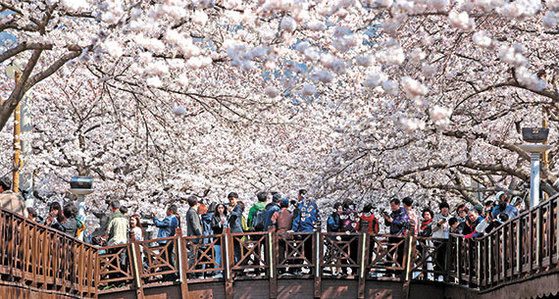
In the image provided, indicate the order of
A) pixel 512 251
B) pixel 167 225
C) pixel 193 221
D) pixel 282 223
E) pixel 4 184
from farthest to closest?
pixel 282 223
pixel 167 225
pixel 193 221
pixel 512 251
pixel 4 184

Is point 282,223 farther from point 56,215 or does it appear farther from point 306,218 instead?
point 56,215

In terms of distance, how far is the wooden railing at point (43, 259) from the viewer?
11.3 meters

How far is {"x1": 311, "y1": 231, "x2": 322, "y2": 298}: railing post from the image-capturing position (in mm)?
18991

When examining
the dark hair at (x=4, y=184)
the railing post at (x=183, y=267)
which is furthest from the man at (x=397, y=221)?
the dark hair at (x=4, y=184)

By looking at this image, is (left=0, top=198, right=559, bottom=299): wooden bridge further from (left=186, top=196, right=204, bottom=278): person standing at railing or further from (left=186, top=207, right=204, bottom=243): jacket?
(left=186, top=207, right=204, bottom=243): jacket

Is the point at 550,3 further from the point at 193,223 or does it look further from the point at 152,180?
the point at 152,180

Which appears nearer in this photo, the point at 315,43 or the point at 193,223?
the point at 315,43

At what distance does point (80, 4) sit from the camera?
10914 millimetres

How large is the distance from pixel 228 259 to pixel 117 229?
2.32 m

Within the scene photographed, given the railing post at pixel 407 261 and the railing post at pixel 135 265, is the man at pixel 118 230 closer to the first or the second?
the railing post at pixel 135 265

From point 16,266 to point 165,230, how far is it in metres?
7.11

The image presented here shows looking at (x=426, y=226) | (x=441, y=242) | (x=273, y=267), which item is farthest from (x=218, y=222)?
(x=441, y=242)

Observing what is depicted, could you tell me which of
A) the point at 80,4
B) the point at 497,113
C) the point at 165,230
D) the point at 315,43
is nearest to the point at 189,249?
the point at 165,230

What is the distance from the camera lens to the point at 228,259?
18.9 metres
